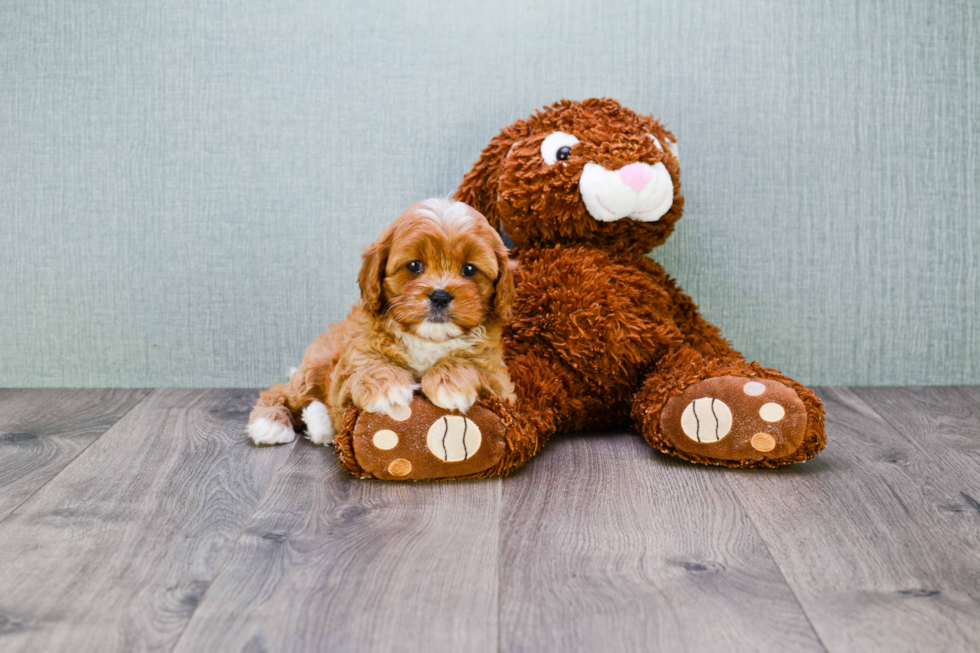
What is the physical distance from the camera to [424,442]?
1.43m

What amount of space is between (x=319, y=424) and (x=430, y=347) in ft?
1.21

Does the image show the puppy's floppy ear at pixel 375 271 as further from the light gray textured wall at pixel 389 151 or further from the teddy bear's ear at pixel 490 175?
the light gray textured wall at pixel 389 151

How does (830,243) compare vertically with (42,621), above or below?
above

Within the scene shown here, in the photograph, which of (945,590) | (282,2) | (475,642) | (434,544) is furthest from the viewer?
(282,2)

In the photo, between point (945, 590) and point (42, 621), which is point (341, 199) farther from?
point (945, 590)

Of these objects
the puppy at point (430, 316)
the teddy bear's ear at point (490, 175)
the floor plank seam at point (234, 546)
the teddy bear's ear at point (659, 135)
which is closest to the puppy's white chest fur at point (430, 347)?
the puppy at point (430, 316)

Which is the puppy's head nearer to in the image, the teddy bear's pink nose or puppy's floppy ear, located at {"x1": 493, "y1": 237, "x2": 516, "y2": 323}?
puppy's floppy ear, located at {"x1": 493, "y1": 237, "x2": 516, "y2": 323}

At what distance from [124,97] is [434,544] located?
1.53 metres

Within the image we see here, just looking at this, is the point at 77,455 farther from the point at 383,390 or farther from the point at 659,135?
the point at 659,135

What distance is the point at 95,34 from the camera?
6.66 ft

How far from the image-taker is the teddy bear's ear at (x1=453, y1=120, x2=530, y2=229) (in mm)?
1847

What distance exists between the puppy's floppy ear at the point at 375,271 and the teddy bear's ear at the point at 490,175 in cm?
47

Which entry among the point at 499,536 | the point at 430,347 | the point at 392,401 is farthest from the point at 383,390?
the point at 499,536

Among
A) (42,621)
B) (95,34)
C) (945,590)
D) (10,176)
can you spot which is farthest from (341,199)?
(945,590)
